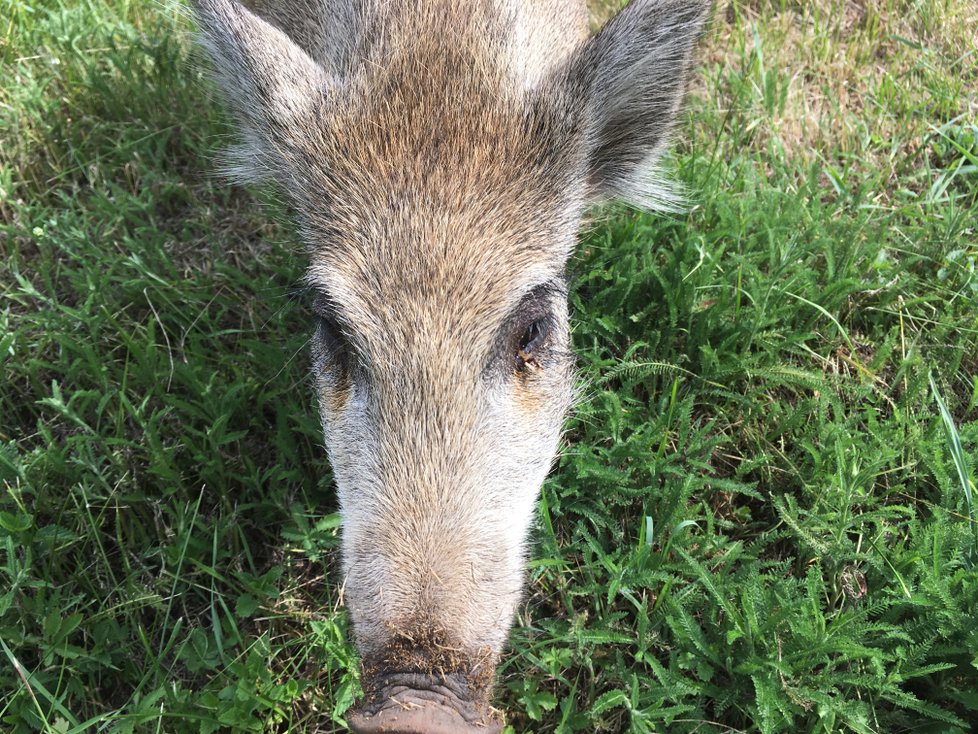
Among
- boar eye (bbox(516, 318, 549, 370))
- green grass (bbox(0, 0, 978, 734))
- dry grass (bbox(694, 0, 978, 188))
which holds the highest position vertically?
dry grass (bbox(694, 0, 978, 188))

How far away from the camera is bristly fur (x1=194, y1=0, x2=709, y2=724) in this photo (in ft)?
7.64

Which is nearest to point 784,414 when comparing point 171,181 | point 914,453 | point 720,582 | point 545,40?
point 914,453

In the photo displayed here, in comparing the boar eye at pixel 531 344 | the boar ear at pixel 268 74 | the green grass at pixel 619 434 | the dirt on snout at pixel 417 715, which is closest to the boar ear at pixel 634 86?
the green grass at pixel 619 434

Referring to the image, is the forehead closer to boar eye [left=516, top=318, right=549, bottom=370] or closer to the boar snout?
boar eye [left=516, top=318, right=549, bottom=370]

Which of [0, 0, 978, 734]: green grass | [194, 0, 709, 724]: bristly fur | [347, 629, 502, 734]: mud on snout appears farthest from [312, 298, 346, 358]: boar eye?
[347, 629, 502, 734]: mud on snout

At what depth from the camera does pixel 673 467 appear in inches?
125

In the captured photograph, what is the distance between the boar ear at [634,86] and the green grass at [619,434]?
43 centimetres

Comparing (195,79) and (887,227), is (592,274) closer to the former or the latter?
(887,227)

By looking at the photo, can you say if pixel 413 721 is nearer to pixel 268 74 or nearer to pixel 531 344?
pixel 531 344

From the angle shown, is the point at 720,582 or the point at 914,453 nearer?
the point at 720,582

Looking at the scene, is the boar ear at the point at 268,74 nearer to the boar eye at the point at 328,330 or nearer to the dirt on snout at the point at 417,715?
the boar eye at the point at 328,330

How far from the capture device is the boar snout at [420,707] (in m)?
2.08

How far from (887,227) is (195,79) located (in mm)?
4143

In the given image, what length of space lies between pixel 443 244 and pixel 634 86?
1.01 metres
